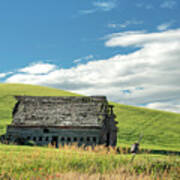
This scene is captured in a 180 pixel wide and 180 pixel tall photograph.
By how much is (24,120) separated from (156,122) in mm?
32297

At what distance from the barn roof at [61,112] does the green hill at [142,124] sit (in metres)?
10.7

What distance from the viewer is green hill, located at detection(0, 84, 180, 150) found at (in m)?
45.7

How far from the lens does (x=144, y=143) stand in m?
45.2

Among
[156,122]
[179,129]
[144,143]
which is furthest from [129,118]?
[144,143]

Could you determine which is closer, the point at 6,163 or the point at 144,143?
the point at 6,163

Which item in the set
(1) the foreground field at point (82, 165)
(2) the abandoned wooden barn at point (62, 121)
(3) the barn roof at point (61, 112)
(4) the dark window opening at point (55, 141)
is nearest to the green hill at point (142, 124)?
(3) the barn roof at point (61, 112)

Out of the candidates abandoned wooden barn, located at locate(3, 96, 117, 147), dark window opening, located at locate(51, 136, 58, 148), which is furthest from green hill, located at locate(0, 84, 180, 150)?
dark window opening, located at locate(51, 136, 58, 148)

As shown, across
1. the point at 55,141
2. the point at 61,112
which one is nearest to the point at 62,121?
the point at 61,112

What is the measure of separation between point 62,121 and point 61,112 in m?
1.27

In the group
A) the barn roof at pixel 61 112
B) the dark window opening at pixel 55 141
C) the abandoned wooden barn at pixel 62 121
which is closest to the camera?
the abandoned wooden barn at pixel 62 121

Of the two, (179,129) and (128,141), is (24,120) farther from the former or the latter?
(179,129)

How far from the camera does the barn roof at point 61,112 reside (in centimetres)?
3159

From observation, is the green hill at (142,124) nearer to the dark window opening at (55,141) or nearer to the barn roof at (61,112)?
the barn roof at (61,112)

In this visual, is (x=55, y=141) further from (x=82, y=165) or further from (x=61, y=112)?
(x=82, y=165)
